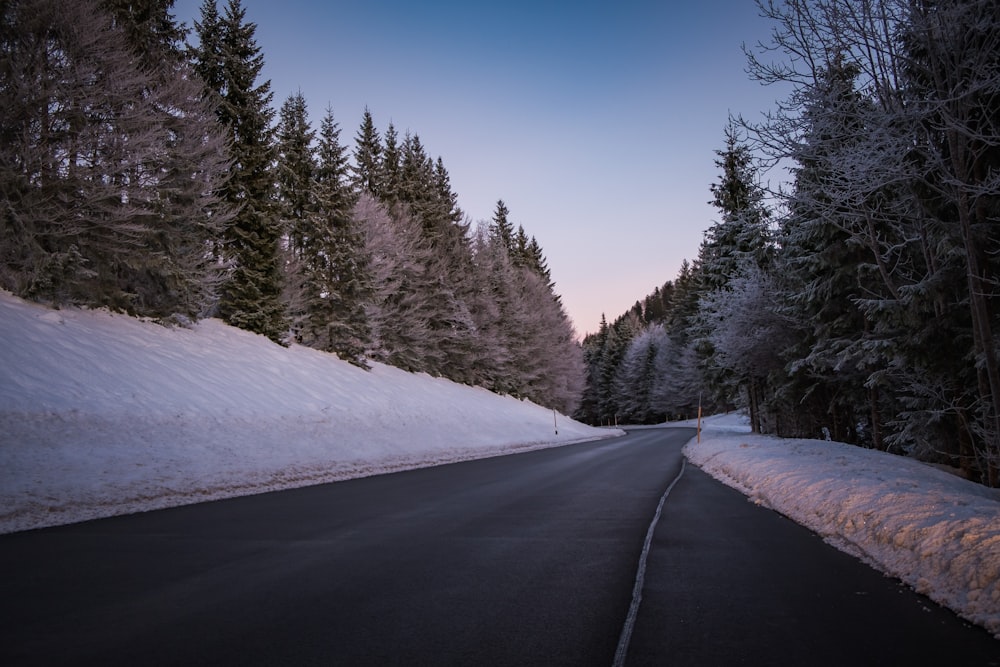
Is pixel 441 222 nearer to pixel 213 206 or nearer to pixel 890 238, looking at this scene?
pixel 213 206

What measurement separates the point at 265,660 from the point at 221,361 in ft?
60.9

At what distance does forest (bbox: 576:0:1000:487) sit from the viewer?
731 centimetres

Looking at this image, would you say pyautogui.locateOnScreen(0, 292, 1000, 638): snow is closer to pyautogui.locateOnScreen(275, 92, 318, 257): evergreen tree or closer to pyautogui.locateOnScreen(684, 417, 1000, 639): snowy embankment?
pyautogui.locateOnScreen(684, 417, 1000, 639): snowy embankment

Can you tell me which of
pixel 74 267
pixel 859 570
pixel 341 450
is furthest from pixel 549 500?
pixel 74 267

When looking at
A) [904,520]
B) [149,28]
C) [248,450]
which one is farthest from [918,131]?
[149,28]

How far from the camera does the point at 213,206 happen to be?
73.9ft

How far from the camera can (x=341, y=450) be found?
18172 millimetres

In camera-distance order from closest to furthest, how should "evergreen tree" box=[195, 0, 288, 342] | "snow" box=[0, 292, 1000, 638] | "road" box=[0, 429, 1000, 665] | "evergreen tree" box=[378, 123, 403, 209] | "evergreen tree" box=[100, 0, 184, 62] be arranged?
"road" box=[0, 429, 1000, 665] < "snow" box=[0, 292, 1000, 638] < "evergreen tree" box=[100, 0, 184, 62] < "evergreen tree" box=[195, 0, 288, 342] < "evergreen tree" box=[378, 123, 403, 209]

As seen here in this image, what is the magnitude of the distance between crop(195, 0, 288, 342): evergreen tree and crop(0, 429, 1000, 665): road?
17308mm

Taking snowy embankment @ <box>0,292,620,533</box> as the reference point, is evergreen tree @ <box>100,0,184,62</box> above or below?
above

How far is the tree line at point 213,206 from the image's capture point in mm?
15750

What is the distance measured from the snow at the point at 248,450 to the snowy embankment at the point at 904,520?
0.06 ft

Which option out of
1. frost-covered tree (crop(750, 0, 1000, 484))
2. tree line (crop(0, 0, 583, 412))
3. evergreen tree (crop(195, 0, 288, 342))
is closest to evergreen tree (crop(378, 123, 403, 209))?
tree line (crop(0, 0, 583, 412))

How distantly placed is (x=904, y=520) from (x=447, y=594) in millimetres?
4423
